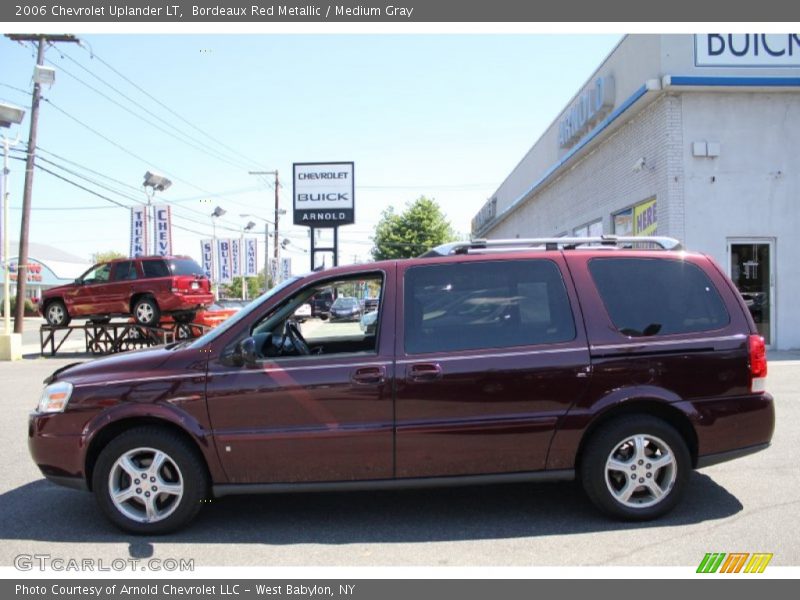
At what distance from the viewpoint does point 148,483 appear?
4.11 meters

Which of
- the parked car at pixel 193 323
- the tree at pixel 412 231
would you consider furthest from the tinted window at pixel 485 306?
the tree at pixel 412 231

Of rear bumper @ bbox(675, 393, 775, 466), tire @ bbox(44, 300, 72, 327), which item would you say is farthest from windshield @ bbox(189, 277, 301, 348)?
tire @ bbox(44, 300, 72, 327)

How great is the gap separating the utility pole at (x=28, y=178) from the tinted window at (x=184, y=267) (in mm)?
8927

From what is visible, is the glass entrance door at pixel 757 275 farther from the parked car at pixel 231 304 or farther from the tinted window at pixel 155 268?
the parked car at pixel 231 304

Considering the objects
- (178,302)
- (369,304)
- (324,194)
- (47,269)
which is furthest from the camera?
(47,269)

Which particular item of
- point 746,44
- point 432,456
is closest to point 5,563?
point 432,456

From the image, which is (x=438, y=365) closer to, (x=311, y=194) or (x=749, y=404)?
(x=749, y=404)

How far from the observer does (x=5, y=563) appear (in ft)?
12.3

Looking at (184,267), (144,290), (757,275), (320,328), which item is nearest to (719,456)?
(320,328)

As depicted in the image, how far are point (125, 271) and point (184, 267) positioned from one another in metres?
1.54

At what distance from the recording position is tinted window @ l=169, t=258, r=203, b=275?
15.3 meters

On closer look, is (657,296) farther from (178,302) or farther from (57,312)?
(57,312)

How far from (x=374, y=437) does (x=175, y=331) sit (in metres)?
13.6

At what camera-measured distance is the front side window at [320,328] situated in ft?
14.5
